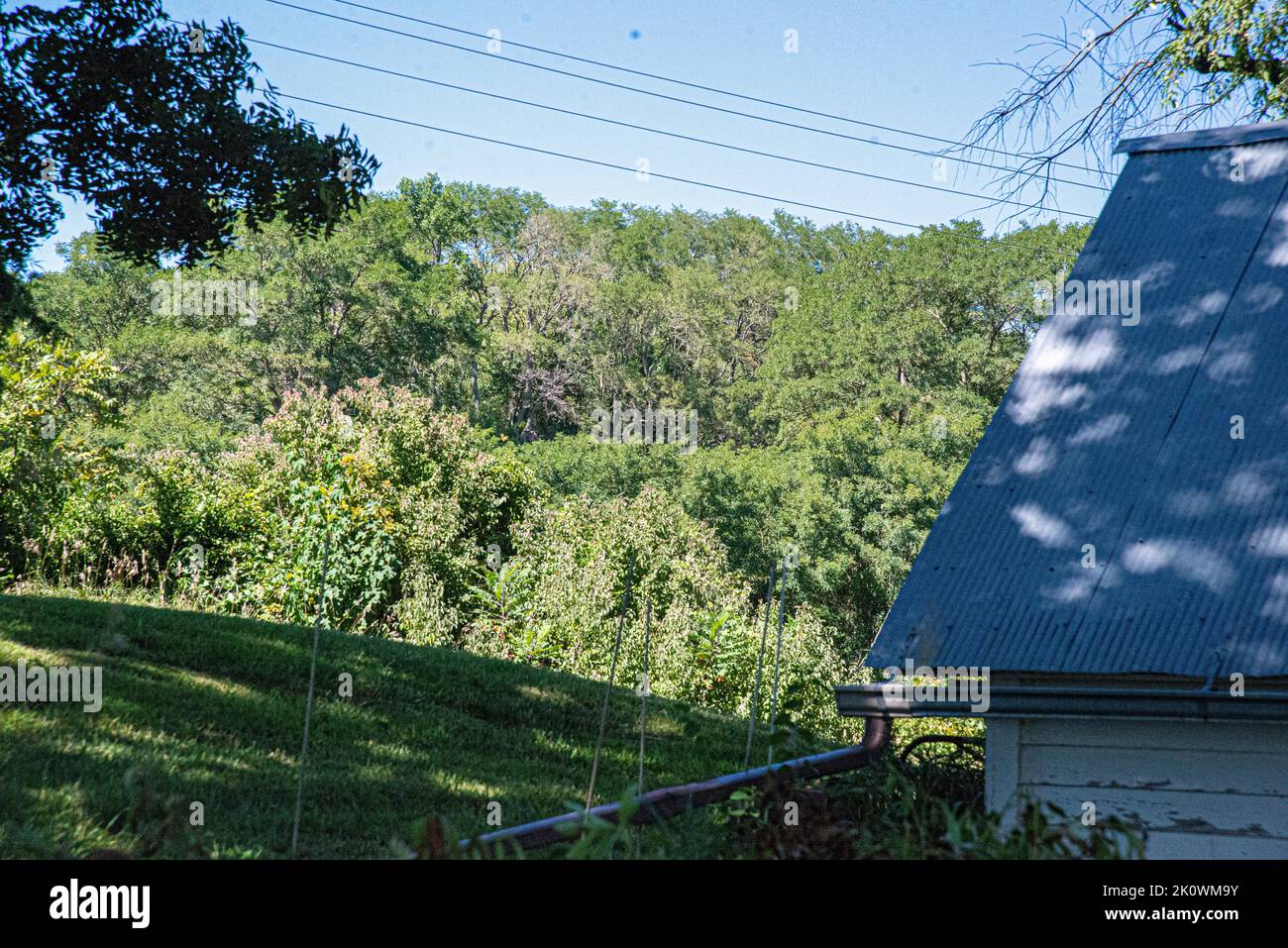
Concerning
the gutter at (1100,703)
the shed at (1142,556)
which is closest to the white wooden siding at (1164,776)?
the shed at (1142,556)

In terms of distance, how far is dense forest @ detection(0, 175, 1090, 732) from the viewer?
49.5ft

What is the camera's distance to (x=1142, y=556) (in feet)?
16.3

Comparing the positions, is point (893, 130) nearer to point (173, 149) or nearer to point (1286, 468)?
point (173, 149)

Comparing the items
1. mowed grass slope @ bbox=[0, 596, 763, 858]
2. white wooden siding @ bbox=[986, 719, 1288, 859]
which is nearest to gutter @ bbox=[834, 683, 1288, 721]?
white wooden siding @ bbox=[986, 719, 1288, 859]

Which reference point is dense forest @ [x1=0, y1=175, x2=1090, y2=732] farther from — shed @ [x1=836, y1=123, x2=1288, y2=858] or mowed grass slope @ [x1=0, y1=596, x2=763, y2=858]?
mowed grass slope @ [x1=0, y1=596, x2=763, y2=858]

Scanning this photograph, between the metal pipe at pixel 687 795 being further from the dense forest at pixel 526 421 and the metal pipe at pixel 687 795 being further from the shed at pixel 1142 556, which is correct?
the dense forest at pixel 526 421

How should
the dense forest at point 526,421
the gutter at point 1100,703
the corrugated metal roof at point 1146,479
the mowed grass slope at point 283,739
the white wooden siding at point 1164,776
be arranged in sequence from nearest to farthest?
the gutter at point 1100,703
the white wooden siding at point 1164,776
the corrugated metal roof at point 1146,479
the mowed grass slope at point 283,739
the dense forest at point 526,421

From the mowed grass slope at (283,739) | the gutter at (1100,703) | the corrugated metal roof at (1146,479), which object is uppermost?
the corrugated metal roof at (1146,479)

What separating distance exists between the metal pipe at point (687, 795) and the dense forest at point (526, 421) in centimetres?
99

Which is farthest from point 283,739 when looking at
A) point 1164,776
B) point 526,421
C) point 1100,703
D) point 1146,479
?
point 526,421

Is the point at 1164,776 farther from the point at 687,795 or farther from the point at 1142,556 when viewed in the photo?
the point at 687,795

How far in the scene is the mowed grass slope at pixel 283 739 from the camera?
588 cm

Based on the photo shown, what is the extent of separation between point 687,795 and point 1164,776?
212cm

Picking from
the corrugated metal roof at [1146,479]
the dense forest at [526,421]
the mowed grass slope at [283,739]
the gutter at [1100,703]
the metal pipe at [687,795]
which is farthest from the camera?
the dense forest at [526,421]
